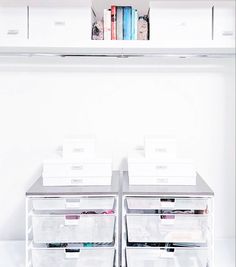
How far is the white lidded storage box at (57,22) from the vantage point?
254 centimetres

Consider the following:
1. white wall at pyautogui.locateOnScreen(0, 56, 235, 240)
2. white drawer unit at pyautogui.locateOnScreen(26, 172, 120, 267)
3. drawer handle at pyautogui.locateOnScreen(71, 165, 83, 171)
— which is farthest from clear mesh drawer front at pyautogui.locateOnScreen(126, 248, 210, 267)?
white wall at pyautogui.locateOnScreen(0, 56, 235, 240)

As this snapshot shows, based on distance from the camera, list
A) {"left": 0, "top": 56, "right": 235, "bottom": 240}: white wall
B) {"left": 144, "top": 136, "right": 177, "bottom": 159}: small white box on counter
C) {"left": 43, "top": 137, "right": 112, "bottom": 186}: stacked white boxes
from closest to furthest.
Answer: {"left": 43, "top": 137, "right": 112, "bottom": 186}: stacked white boxes → {"left": 144, "top": 136, "right": 177, "bottom": 159}: small white box on counter → {"left": 0, "top": 56, "right": 235, "bottom": 240}: white wall

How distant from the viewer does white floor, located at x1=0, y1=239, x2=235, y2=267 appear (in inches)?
99.8

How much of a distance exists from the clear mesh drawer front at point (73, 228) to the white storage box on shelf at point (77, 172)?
0.70 ft

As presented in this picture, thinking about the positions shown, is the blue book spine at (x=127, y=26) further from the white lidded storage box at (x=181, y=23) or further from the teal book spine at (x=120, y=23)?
the white lidded storage box at (x=181, y=23)

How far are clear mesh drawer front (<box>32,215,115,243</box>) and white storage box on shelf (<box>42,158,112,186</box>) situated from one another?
21 centimetres

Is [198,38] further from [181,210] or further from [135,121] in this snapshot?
[181,210]

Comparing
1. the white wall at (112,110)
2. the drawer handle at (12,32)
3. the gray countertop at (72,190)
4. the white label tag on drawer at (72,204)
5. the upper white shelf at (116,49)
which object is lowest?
the white label tag on drawer at (72,204)

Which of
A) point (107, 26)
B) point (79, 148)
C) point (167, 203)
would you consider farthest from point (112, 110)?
point (167, 203)

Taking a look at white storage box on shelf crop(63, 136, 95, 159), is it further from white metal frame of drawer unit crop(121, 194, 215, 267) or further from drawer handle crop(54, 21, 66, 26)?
drawer handle crop(54, 21, 66, 26)

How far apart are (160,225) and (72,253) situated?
1.79 feet

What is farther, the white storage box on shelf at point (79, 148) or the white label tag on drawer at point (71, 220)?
the white storage box on shelf at point (79, 148)

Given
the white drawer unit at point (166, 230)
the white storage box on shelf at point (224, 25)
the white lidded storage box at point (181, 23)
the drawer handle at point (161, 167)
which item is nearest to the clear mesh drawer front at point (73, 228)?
the white drawer unit at point (166, 230)

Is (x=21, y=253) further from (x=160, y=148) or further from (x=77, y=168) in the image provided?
(x=160, y=148)
